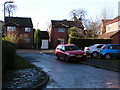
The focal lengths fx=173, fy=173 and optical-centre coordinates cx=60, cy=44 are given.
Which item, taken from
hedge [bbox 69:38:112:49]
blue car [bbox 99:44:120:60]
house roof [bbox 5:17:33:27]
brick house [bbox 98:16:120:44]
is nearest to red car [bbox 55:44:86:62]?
blue car [bbox 99:44:120:60]

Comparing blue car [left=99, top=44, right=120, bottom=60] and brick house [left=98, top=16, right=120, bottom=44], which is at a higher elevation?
brick house [left=98, top=16, right=120, bottom=44]

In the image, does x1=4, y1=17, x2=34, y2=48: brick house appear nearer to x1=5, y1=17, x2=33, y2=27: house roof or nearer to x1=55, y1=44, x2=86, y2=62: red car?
x1=5, y1=17, x2=33, y2=27: house roof

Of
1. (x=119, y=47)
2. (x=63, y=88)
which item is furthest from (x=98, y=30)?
(x=63, y=88)

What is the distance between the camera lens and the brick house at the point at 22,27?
1699 inches

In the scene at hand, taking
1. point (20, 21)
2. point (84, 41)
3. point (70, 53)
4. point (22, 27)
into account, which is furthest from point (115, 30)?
point (20, 21)

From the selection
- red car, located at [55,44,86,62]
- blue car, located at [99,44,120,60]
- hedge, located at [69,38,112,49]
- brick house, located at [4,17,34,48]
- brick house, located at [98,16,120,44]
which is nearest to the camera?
red car, located at [55,44,86,62]

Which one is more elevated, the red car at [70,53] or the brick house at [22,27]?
the brick house at [22,27]

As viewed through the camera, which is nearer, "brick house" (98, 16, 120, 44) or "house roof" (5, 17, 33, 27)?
"brick house" (98, 16, 120, 44)

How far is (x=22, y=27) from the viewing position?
44.5m

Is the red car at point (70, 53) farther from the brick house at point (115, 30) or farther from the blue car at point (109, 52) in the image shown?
the brick house at point (115, 30)

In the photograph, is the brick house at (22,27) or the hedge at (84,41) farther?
the brick house at (22,27)

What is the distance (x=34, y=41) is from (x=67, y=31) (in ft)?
32.1

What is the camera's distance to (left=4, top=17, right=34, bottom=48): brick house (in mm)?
43153

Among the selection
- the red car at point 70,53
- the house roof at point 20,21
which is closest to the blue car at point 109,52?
the red car at point 70,53
